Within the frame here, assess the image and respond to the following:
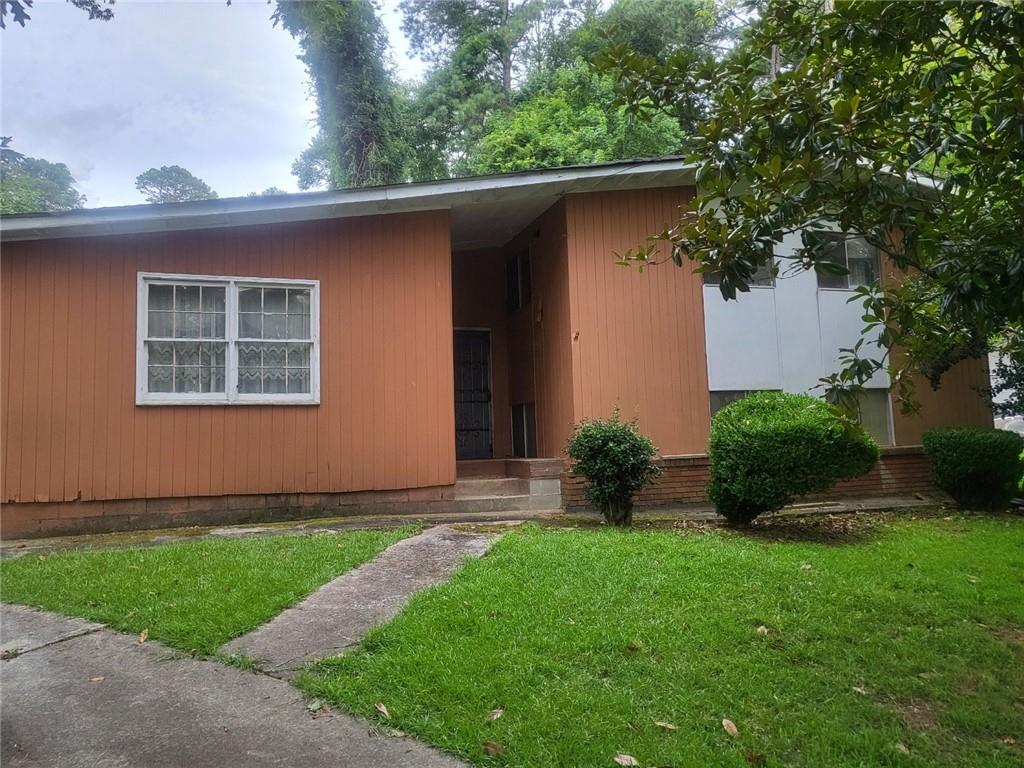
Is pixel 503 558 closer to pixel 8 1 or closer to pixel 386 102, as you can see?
pixel 8 1

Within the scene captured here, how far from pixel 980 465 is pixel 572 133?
15.1 meters

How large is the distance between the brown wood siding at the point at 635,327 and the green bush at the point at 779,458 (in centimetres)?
187

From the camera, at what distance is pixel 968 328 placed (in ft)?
15.1

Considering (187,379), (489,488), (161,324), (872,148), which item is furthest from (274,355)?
(872,148)

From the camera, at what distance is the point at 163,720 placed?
2965 millimetres

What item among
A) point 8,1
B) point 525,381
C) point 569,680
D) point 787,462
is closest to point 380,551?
point 569,680

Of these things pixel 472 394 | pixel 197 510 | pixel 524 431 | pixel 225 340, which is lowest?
pixel 197 510

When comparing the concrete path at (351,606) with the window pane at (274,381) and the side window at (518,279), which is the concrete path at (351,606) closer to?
the window pane at (274,381)

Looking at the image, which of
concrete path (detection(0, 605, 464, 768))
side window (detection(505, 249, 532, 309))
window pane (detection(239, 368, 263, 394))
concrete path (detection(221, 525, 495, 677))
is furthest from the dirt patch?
side window (detection(505, 249, 532, 309))

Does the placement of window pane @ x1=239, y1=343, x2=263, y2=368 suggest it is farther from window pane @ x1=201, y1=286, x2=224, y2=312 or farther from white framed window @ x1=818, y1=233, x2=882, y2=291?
white framed window @ x1=818, y1=233, x2=882, y2=291

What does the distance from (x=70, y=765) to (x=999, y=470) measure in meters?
10.4

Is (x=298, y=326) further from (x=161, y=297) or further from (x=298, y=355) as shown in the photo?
(x=161, y=297)

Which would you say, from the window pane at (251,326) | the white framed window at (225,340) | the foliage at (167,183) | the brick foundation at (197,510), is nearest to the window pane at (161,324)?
the white framed window at (225,340)

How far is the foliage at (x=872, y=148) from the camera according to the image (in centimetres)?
355
